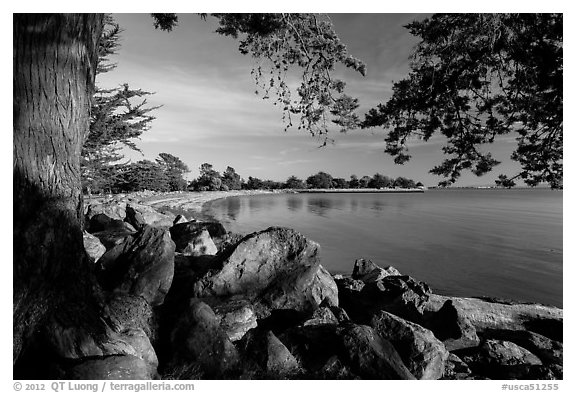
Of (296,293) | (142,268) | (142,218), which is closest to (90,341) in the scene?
(142,268)

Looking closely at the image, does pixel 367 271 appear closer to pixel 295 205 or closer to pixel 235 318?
pixel 235 318

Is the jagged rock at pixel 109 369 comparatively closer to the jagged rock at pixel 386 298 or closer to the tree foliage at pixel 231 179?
the jagged rock at pixel 386 298

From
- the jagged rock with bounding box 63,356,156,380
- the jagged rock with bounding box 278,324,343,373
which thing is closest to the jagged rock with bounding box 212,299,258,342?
the jagged rock with bounding box 278,324,343,373

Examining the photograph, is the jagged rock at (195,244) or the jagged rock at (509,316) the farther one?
the jagged rock at (195,244)

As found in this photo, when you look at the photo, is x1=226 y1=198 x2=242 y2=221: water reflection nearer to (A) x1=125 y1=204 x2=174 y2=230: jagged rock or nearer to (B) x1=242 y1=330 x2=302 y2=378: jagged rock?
(A) x1=125 y1=204 x2=174 y2=230: jagged rock

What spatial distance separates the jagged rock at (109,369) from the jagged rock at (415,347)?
287cm

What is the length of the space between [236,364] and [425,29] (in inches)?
254

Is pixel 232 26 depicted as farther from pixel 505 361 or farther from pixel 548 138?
pixel 505 361

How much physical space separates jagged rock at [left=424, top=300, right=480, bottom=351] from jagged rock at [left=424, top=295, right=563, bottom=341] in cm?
52

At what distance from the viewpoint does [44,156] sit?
2953 millimetres

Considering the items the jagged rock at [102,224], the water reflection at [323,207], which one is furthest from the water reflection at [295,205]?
the jagged rock at [102,224]

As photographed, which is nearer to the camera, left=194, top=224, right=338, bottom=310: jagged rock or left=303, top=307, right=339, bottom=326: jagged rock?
left=303, top=307, right=339, bottom=326: jagged rock

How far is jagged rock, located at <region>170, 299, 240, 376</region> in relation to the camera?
3.01 meters

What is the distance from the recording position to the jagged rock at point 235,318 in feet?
12.0
